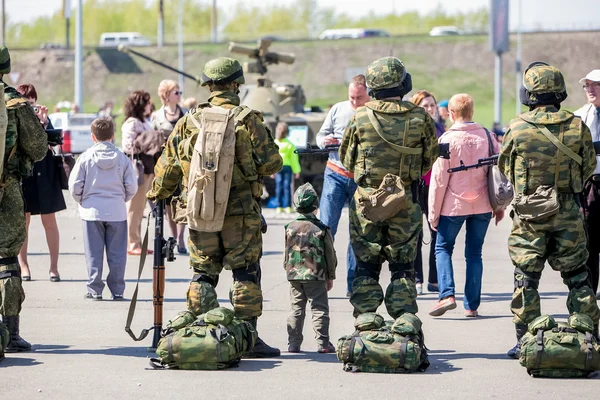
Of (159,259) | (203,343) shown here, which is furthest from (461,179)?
(203,343)

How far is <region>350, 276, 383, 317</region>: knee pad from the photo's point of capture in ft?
25.4

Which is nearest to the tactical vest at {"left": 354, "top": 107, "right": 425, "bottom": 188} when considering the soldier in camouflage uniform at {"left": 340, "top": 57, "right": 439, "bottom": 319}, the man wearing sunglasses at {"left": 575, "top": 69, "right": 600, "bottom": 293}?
the soldier in camouflage uniform at {"left": 340, "top": 57, "right": 439, "bottom": 319}

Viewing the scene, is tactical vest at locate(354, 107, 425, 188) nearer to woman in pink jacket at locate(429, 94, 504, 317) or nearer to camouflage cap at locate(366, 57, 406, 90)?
camouflage cap at locate(366, 57, 406, 90)

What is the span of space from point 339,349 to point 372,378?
0.31 m

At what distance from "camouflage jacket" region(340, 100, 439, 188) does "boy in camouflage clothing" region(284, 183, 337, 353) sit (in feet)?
1.66

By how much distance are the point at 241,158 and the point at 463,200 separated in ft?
8.86

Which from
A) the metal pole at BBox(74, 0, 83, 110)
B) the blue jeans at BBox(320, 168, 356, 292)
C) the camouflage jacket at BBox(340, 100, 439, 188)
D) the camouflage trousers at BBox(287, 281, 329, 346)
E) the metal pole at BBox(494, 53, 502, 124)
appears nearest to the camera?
the camouflage jacket at BBox(340, 100, 439, 188)

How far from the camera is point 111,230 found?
1065 centimetres

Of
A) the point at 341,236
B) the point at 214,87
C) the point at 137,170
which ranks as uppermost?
the point at 214,87

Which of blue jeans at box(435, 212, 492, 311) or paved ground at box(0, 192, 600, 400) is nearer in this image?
paved ground at box(0, 192, 600, 400)

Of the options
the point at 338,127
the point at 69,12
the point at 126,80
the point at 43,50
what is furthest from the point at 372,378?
the point at 43,50

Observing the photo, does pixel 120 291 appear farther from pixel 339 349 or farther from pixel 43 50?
pixel 43 50

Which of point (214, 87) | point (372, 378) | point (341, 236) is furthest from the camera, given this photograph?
point (341, 236)

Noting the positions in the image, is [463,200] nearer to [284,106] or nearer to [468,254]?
[468,254]
